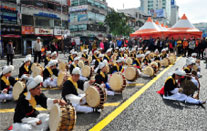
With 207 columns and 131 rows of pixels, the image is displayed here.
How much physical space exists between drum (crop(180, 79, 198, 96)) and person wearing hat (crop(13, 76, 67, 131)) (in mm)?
3496

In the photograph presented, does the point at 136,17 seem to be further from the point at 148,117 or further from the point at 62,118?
the point at 62,118

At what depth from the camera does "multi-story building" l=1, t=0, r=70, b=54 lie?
23.9 m

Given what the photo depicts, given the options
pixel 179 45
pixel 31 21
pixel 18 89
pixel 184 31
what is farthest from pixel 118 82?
pixel 31 21

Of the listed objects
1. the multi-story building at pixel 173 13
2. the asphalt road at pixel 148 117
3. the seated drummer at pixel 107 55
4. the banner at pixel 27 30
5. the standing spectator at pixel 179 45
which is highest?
the multi-story building at pixel 173 13

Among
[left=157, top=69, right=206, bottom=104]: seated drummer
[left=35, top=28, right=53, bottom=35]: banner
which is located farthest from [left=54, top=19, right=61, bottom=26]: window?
[left=157, top=69, right=206, bottom=104]: seated drummer

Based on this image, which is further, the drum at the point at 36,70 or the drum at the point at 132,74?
the drum at the point at 36,70

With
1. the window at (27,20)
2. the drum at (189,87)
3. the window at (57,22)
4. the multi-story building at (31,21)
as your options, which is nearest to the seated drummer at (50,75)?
the drum at (189,87)

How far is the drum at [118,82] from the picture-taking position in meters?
5.82

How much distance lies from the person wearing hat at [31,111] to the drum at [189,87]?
11.5 feet

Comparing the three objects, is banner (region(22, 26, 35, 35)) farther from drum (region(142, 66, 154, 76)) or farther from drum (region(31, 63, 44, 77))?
drum (region(142, 66, 154, 76))

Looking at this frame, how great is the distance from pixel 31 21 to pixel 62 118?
89.7ft

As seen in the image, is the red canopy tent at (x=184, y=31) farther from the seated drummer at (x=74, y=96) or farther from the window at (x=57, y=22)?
the window at (x=57, y=22)

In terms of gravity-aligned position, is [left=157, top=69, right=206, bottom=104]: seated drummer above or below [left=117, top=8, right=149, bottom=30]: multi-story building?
below

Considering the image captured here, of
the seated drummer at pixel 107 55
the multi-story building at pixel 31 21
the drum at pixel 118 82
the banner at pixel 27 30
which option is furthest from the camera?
the banner at pixel 27 30
